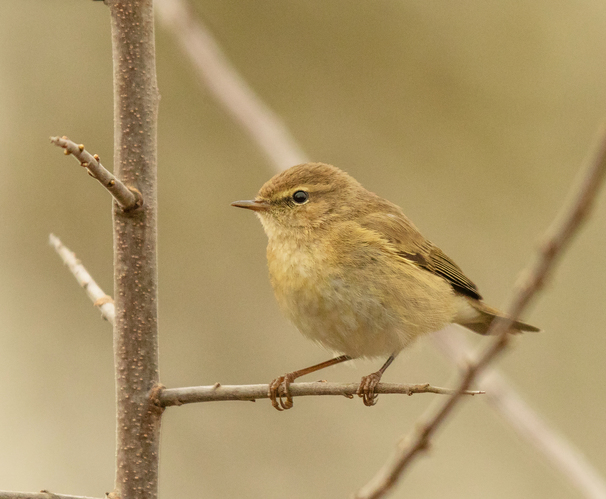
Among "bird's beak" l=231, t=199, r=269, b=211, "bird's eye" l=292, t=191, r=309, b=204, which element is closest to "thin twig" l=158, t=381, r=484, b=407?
"bird's beak" l=231, t=199, r=269, b=211

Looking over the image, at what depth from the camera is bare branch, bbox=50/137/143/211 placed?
150 centimetres

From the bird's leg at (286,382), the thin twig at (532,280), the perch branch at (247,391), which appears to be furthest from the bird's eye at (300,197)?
the thin twig at (532,280)

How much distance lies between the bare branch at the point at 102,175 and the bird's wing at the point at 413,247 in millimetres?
1723

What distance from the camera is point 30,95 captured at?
682 cm

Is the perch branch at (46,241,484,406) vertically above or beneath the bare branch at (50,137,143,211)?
beneath

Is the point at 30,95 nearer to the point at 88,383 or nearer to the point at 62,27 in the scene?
the point at 62,27

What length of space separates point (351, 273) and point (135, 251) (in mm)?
1291

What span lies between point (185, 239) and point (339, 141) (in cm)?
193

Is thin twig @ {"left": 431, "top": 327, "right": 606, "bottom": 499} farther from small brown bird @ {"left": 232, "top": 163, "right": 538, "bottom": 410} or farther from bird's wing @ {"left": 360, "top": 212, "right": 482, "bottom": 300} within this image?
bird's wing @ {"left": 360, "top": 212, "right": 482, "bottom": 300}

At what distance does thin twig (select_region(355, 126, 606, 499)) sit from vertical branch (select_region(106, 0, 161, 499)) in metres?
1.00

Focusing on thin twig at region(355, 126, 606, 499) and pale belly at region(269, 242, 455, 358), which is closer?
thin twig at region(355, 126, 606, 499)

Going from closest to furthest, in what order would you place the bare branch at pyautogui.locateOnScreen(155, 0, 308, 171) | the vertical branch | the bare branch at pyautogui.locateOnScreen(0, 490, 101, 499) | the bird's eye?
1. the bare branch at pyautogui.locateOnScreen(0, 490, 101, 499)
2. the vertical branch
3. the bare branch at pyautogui.locateOnScreen(155, 0, 308, 171)
4. the bird's eye

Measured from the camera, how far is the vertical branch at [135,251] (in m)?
2.03

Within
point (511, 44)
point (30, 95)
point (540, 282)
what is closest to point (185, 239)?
point (30, 95)
